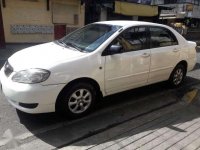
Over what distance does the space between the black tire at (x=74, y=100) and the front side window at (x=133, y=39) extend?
999mm

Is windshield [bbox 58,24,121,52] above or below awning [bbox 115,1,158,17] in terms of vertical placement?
below

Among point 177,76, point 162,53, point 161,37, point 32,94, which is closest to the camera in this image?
point 32,94

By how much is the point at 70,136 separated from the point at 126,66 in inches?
68.1

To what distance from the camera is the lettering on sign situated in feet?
46.1

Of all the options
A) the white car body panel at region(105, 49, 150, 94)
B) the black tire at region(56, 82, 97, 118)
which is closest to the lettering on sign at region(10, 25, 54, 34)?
the white car body panel at region(105, 49, 150, 94)

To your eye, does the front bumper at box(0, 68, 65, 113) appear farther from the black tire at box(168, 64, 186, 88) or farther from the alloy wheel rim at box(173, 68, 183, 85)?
the alloy wheel rim at box(173, 68, 183, 85)

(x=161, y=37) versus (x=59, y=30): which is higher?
(x=161, y=37)

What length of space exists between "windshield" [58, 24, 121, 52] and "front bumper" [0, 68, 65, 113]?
1.01 metres

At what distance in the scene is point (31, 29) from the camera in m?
14.6

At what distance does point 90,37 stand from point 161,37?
1693 mm

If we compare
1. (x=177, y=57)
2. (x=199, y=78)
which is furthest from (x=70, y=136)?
(x=199, y=78)

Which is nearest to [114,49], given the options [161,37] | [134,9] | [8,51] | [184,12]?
[161,37]

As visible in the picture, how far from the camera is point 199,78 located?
7668 mm

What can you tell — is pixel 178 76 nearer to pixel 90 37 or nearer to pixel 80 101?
pixel 90 37
